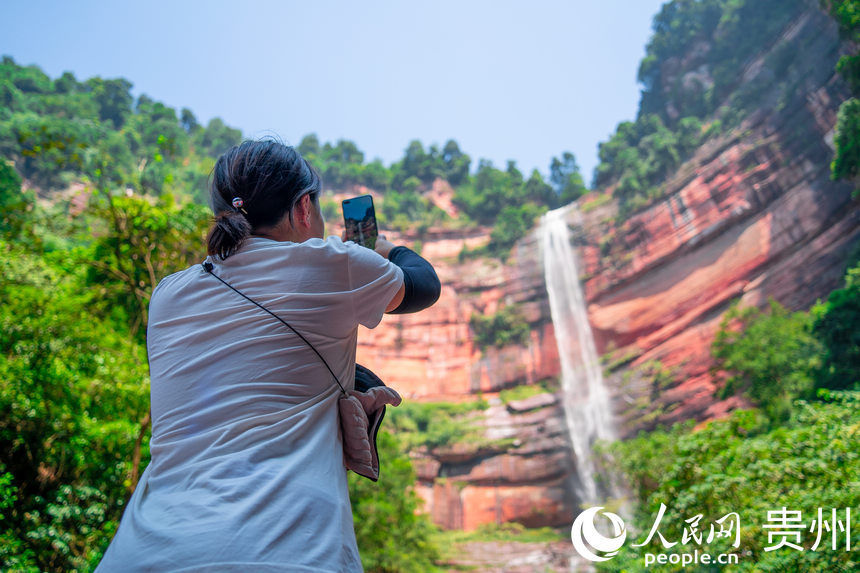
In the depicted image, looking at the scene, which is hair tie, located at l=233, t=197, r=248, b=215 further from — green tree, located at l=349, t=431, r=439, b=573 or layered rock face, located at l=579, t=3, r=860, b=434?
layered rock face, located at l=579, t=3, r=860, b=434

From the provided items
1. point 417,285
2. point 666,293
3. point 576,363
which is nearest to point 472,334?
point 576,363

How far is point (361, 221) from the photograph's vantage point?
1000 millimetres

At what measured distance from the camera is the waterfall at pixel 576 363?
1673 cm

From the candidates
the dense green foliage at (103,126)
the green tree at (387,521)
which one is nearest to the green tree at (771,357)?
the green tree at (387,521)

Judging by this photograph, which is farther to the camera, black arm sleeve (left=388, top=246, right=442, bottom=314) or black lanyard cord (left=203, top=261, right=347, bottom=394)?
black arm sleeve (left=388, top=246, right=442, bottom=314)

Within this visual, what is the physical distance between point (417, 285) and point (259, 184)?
28 cm

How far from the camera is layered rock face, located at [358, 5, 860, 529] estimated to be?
15.1 meters

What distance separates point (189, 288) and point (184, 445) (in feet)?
0.73

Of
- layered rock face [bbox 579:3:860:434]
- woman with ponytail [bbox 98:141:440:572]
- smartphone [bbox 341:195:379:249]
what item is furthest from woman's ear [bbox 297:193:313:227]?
layered rock face [bbox 579:3:860:434]

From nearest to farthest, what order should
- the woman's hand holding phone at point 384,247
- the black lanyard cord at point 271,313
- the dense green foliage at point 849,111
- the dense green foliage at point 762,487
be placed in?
the black lanyard cord at point 271,313, the woman's hand holding phone at point 384,247, the dense green foliage at point 762,487, the dense green foliage at point 849,111

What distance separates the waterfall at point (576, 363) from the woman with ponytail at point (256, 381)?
16.5 metres

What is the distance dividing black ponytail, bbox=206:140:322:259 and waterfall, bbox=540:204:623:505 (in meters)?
16.6

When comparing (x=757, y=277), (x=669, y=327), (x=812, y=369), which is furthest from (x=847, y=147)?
(x=669, y=327)

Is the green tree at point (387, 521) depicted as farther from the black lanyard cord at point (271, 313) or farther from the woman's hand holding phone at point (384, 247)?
the black lanyard cord at point (271, 313)
